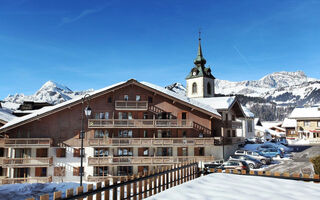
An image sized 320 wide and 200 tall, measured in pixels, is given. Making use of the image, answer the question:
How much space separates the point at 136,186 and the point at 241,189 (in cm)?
358

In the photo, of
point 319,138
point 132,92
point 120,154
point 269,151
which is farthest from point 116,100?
point 319,138

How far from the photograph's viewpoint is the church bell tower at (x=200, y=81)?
6694 centimetres

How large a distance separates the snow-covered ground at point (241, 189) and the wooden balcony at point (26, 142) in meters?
30.1

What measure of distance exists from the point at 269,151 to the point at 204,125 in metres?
12.9

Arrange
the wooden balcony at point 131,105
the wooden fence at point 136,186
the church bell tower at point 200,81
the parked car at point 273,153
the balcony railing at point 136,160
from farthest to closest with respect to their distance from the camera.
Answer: the church bell tower at point 200,81, the parked car at point 273,153, the wooden balcony at point 131,105, the balcony railing at point 136,160, the wooden fence at point 136,186

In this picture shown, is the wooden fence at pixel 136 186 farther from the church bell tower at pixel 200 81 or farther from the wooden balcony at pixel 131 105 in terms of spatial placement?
the church bell tower at pixel 200 81

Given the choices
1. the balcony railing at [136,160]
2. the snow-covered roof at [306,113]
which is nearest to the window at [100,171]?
the balcony railing at [136,160]

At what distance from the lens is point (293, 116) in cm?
6994

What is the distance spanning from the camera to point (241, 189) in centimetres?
897

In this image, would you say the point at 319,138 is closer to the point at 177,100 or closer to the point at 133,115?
the point at 177,100

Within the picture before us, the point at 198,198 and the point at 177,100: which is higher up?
the point at 177,100

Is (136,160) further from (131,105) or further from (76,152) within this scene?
(76,152)

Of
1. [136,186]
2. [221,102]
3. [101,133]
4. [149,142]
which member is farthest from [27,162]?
[136,186]

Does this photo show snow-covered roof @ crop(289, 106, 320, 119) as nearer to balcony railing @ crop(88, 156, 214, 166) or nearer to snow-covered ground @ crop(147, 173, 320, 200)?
balcony railing @ crop(88, 156, 214, 166)
